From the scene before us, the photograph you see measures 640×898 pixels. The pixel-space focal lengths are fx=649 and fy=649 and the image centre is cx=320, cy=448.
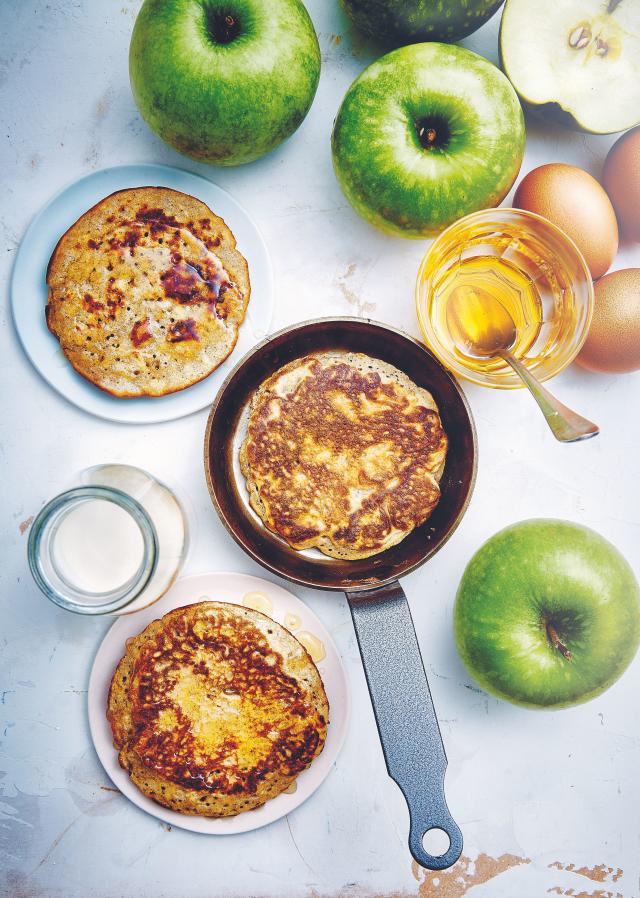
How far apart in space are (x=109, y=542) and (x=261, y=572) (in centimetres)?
24

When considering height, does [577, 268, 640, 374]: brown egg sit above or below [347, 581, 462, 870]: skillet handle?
above

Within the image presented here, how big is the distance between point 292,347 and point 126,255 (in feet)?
0.94

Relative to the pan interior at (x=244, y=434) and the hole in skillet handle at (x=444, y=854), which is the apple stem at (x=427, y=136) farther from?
the hole in skillet handle at (x=444, y=854)

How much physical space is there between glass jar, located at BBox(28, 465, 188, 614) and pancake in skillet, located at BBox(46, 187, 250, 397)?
164 millimetres

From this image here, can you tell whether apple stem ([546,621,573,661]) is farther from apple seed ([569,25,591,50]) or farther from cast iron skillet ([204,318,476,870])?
apple seed ([569,25,591,50])

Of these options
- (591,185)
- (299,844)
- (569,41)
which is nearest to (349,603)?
(299,844)

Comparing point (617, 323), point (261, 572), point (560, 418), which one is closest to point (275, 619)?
point (261, 572)

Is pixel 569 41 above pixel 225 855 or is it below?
above

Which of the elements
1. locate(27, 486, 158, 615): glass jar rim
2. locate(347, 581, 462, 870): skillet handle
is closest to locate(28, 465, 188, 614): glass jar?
locate(27, 486, 158, 615): glass jar rim

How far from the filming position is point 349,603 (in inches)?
36.8

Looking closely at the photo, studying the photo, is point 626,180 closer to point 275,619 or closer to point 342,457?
point 342,457

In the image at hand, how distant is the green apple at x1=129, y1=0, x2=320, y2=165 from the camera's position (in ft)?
2.72

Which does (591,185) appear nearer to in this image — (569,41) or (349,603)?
(569,41)

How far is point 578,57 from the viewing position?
92cm
